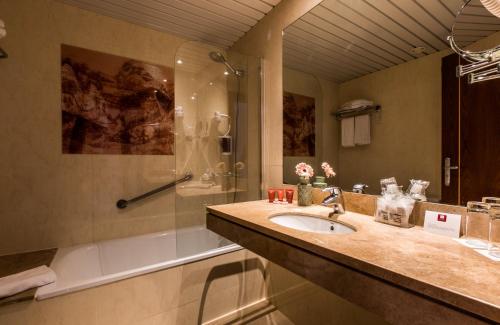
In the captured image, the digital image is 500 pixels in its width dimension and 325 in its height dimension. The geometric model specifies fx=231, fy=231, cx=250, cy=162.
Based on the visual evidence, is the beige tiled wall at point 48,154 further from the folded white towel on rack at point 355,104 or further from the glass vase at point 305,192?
the folded white towel on rack at point 355,104

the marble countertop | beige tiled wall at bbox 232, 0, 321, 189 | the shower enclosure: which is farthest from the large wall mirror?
the shower enclosure

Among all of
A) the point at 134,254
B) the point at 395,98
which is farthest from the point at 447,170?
the point at 134,254

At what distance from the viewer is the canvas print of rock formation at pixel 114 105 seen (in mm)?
1912

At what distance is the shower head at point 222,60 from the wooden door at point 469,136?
1598 mm

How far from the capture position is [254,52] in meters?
2.09

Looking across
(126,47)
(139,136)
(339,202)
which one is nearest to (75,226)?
(139,136)

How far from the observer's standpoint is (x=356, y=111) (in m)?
1.29

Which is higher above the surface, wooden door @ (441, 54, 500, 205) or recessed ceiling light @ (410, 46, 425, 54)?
recessed ceiling light @ (410, 46, 425, 54)

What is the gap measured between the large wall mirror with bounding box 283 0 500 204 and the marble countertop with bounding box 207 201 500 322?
30 centimetres

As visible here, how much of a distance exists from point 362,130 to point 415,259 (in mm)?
793

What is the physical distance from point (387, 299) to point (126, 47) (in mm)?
2549

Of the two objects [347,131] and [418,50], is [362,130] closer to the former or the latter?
[347,131]

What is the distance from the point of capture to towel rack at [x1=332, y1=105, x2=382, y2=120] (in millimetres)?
1213

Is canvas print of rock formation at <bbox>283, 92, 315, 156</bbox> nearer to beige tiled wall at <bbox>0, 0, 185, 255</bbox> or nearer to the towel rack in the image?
the towel rack
